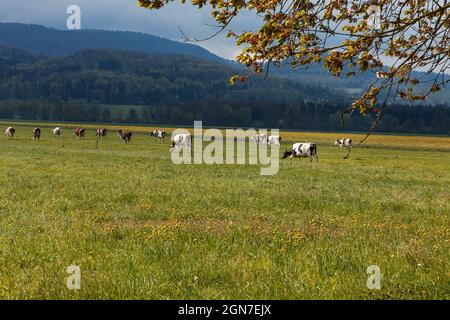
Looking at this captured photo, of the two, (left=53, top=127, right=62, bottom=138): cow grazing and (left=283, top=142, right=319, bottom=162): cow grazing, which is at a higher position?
(left=53, top=127, right=62, bottom=138): cow grazing

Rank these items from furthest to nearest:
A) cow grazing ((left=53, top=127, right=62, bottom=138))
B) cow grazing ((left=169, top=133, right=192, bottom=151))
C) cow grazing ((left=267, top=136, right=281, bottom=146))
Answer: cow grazing ((left=53, top=127, right=62, bottom=138)) < cow grazing ((left=267, top=136, right=281, bottom=146)) < cow grazing ((left=169, top=133, right=192, bottom=151))

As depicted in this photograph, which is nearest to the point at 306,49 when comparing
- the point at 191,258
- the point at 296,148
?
the point at 191,258

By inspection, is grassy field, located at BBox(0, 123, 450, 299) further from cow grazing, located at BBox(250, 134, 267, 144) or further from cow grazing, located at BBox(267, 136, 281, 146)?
cow grazing, located at BBox(250, 134, 267, 144)

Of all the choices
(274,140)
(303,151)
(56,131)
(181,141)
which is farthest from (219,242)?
(56,131)

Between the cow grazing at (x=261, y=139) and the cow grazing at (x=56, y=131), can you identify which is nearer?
the cow grazing at (x=261, y=139)

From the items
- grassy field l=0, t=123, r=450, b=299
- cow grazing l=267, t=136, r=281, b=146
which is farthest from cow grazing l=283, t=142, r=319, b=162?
grassy field l=0, t=123, r=450, b=299

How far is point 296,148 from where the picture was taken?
51.2 m

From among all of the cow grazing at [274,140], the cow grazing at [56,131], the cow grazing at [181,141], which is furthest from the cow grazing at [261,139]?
the cow grazing at [56,131]

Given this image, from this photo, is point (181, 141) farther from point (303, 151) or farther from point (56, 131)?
point (56, 131)

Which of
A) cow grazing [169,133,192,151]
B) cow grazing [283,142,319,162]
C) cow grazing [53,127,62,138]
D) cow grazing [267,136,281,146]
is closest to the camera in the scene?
cow grazing [283,142,319,162]

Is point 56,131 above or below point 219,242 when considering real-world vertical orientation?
above

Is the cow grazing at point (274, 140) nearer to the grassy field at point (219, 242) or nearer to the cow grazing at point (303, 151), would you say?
the cow grazing at point (303, 151)

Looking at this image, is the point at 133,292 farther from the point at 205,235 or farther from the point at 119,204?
the point at 119,204
